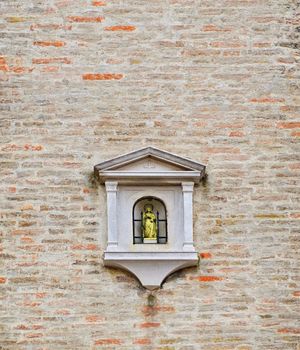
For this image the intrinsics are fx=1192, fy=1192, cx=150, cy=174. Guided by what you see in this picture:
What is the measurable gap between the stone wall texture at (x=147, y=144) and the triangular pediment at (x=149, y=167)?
14 cm

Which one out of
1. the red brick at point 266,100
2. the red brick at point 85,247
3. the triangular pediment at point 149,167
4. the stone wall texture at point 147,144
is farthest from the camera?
the red brick at point 266,100

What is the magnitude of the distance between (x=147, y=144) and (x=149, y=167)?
8.3 inches

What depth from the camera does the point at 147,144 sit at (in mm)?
9750

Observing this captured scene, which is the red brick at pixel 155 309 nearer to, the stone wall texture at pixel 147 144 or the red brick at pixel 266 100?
the stone wall texture at pixel 147 144

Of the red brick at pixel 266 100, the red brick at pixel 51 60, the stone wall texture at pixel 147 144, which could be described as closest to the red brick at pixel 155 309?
the stone wall texture at pixel 147 144

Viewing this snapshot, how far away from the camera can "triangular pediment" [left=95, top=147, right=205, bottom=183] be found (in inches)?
377

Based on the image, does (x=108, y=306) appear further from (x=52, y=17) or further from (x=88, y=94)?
(x=52, y=17)

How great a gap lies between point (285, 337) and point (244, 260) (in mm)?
687

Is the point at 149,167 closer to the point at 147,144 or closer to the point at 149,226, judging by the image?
the point at 147,144

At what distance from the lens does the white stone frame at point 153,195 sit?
9383mm

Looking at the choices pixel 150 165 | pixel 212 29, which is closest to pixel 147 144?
pixel 150 165

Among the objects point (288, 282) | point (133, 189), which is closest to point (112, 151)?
point (133, 189)

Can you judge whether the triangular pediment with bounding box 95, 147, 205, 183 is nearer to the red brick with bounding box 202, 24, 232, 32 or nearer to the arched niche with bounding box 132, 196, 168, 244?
the arched niche with bounding box 132, 196, 168, 244

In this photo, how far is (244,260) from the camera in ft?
31.1
